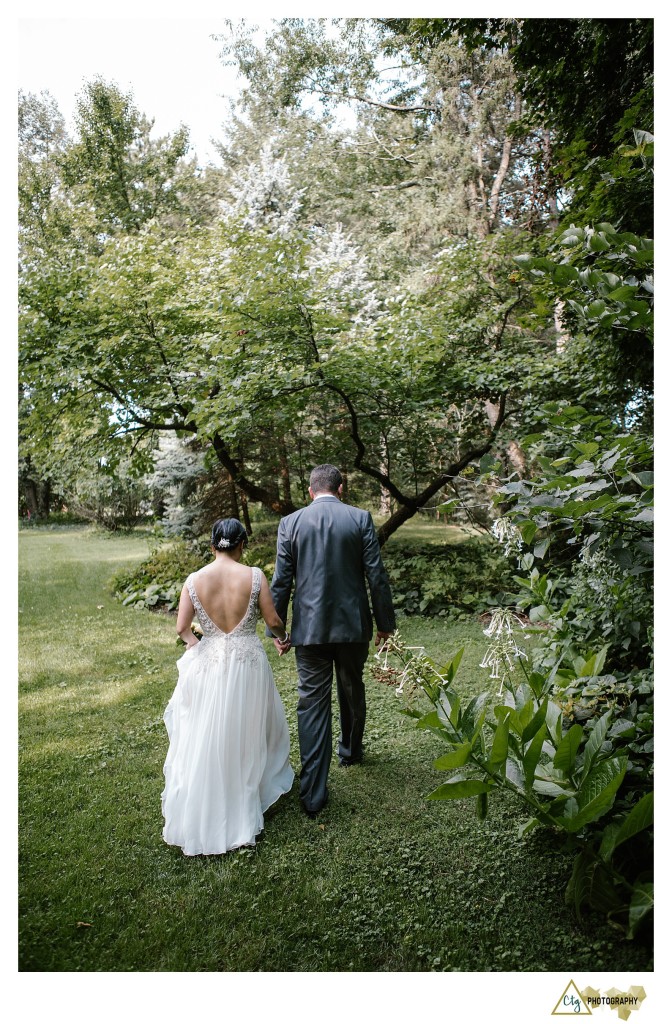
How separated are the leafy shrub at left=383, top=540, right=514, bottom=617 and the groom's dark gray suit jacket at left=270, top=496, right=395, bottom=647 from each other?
2.77 m

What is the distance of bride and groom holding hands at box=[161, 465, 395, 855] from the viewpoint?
6.80 feet

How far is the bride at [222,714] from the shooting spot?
205cm

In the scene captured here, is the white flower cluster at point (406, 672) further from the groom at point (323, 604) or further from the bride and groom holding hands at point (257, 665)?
the groom at point (323, 604)

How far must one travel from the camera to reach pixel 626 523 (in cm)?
135

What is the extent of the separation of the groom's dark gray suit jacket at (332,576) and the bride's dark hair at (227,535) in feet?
0.70

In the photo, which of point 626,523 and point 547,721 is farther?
point 547,721

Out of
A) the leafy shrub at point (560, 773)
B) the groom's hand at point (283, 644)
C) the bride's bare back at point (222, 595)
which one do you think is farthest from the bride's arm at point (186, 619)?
the leafy shrub at point (560, 773)

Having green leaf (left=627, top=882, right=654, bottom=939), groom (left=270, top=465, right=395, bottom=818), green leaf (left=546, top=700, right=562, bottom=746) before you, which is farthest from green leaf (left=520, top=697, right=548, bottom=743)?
groom (left=270, top=465, right=395, bottom=818)

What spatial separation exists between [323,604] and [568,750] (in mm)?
1061

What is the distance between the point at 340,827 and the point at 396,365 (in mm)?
3420

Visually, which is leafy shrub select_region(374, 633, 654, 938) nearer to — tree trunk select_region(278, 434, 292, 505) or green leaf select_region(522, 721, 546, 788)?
green leaf select_region(522, 721, 546, 788)

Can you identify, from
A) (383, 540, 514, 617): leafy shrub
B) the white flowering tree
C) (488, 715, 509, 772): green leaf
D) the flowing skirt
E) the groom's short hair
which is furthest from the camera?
the white flowering tree

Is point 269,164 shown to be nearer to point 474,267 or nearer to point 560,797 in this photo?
point 474,267
